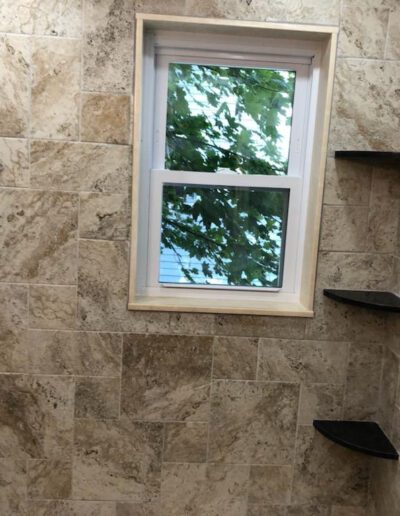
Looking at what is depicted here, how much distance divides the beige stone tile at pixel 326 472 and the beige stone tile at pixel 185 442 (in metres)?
0.36

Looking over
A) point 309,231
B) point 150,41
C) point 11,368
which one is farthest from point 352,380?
point 150,41

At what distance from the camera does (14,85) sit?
167cm

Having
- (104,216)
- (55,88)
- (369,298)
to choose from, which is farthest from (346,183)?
(55,88)

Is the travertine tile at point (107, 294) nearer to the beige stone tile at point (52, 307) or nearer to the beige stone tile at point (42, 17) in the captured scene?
the beige stone tile at point (52, 307)

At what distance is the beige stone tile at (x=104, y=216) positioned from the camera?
5.72ft

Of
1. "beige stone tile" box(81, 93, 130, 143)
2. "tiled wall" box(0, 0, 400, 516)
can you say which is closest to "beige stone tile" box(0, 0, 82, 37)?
"tiled wall" box(0, 0, 400, 516)

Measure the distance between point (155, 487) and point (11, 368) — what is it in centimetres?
70

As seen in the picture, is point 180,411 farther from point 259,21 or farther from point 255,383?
point 259,21

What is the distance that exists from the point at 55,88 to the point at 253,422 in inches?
54.3

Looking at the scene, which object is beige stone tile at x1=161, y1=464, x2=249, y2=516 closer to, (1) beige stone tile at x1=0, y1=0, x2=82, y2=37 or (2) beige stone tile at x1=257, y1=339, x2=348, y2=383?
(2) beige stone tile at x1=257, y1=339, x2=348, y2=383

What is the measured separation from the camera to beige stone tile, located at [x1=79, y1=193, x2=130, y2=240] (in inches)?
68.6

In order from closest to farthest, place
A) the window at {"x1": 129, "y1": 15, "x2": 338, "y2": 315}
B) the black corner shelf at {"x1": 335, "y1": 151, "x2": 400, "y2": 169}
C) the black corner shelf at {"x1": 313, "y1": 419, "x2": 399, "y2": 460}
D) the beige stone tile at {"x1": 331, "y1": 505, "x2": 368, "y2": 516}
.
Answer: the black corner shelf at {"x1": 335, "y1": 151, "x2": 400, "y2": 169} → the black corner shelf at {"x1": 313, "y1": 419, "x2": 399, "y2": 460} → the window at {"x1": 129, "y1": 15, "x2": 338, "y2": 315} → the beige stone tile at {"x1": 331, "y1": 505, "x2": 368, "y2": 516}

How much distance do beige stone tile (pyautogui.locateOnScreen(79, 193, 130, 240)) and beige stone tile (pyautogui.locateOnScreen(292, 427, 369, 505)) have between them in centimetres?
101

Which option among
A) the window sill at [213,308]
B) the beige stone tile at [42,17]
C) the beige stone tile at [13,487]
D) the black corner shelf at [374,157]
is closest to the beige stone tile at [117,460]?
the beige stone tile at [13,487]
